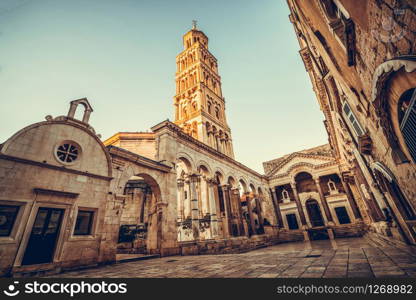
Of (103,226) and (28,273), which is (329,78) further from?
(28,273)

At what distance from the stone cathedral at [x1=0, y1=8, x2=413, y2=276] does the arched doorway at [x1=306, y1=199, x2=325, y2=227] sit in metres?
0.13

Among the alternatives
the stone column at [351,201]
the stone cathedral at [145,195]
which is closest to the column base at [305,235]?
the stone cathedral at [145,195]

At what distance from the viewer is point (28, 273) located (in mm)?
6180

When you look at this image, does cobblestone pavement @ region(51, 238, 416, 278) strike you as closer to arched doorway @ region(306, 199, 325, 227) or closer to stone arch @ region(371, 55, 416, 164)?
stone arch @ region(371, 55, 416, 164)

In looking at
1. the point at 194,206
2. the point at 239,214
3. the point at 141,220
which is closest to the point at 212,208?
the point at 194,206

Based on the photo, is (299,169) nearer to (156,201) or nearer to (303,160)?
(303,160)

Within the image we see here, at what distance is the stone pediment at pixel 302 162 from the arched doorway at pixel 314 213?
210 inches

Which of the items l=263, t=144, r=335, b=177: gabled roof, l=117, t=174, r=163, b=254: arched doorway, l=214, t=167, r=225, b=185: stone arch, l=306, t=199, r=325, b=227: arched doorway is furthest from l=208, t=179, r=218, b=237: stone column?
l=306, t=199, r=325, b=227: arched doorway

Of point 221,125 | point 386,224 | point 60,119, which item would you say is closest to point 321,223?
point 386,224

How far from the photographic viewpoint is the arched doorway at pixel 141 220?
461 inches

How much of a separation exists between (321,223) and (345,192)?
17.5ft

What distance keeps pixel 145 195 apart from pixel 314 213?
23.5 meters

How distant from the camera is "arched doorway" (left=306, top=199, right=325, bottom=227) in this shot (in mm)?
26009

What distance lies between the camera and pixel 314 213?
2667cm
